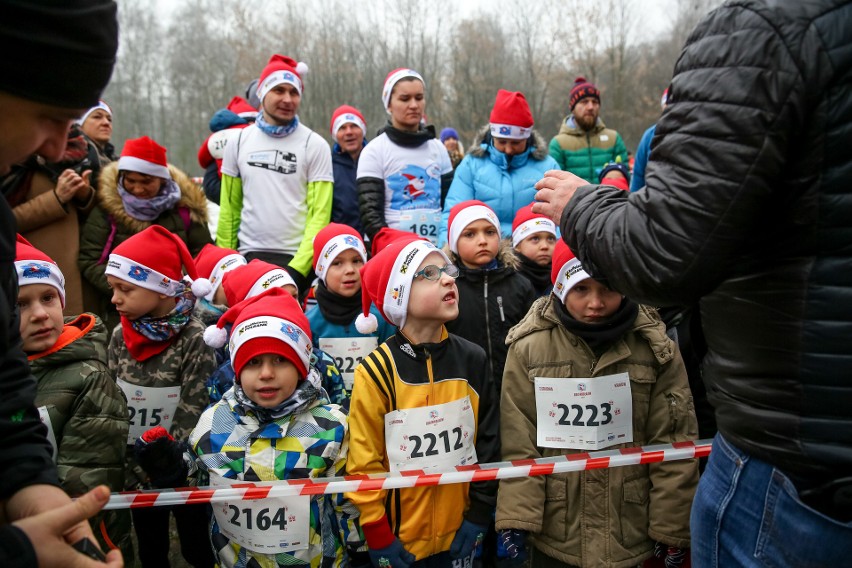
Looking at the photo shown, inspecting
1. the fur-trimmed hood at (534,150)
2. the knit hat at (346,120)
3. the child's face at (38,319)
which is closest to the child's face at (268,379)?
the child's face at (38,319)

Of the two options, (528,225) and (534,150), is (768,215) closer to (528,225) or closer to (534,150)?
(528,225)

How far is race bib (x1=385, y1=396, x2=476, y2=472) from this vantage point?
122 inches

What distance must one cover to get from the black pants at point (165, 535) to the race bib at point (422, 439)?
1.36m

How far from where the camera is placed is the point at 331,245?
4762 mm

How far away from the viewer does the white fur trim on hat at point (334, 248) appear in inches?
185

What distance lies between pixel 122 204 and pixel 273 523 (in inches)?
126

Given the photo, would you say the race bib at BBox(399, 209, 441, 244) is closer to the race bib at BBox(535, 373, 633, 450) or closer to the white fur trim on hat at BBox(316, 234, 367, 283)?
the white fur trim on hat at BBox(316, 234, 367, 283)

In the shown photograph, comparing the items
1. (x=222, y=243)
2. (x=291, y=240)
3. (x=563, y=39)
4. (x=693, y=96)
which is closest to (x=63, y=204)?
(x=222, y=243)

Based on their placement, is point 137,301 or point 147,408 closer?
point 147,408

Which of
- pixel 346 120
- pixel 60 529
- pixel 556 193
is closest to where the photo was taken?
pixel 60 529

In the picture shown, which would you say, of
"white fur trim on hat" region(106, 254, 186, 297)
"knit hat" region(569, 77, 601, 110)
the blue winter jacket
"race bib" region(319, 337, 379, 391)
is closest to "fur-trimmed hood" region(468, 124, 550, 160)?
the blue winter jacket

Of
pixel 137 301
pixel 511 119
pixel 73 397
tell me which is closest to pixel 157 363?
pixel 137 301

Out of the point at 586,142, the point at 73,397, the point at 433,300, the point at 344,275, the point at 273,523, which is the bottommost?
the point at 273,523

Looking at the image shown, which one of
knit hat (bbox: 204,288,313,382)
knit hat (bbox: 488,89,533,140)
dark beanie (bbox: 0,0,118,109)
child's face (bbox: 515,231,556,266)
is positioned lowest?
knit hat (bbox: 204,288,313,382)
